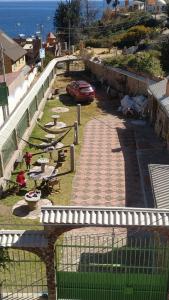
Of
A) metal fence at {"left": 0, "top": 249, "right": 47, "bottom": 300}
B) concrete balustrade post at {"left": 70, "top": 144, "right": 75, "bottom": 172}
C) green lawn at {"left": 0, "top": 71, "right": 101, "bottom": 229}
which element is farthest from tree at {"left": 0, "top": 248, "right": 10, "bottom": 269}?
concrete balustrade post at {"left": 70, "top": 144, "right": 75, "bottom": 172}

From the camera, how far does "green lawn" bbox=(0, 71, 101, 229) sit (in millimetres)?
15203

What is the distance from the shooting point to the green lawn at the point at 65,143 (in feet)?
49.9

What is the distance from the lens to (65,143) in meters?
22.8

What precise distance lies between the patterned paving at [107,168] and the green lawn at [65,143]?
0.39 meters

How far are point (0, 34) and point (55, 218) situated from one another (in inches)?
1514

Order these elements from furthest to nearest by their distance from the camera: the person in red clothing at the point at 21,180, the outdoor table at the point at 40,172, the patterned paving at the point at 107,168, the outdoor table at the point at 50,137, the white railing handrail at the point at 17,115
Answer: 1. the outdoor table at the point at 50,137
2. the white railing handrail at the point at 17,115
3. the outdoor table at the point at 40,172
4. the person in red clothing at the point at 21,180
5. the patterned paving at the point at 107,168

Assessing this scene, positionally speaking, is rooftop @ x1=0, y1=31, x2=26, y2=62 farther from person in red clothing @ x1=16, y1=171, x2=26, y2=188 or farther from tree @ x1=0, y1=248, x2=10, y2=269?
tree @ x1=0, y1=248, x2=10, y2=269

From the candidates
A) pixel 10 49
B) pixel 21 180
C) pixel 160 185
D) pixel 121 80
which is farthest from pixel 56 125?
pixel 10 49

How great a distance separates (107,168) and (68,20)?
46.8 m

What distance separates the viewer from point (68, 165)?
64.7ft

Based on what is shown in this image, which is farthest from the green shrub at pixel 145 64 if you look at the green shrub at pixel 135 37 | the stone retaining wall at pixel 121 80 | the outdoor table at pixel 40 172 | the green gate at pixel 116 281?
the green gate at pixel 116 281

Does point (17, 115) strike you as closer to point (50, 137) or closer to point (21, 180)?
point (50, 137)

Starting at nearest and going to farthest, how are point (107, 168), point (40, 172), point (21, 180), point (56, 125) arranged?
1. point (21, 180)
2. point (40, 172)
3. point (107, 168)
4. point (56, 125)

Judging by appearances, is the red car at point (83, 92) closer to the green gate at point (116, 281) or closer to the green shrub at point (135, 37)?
the green gate at point (116, 281)
